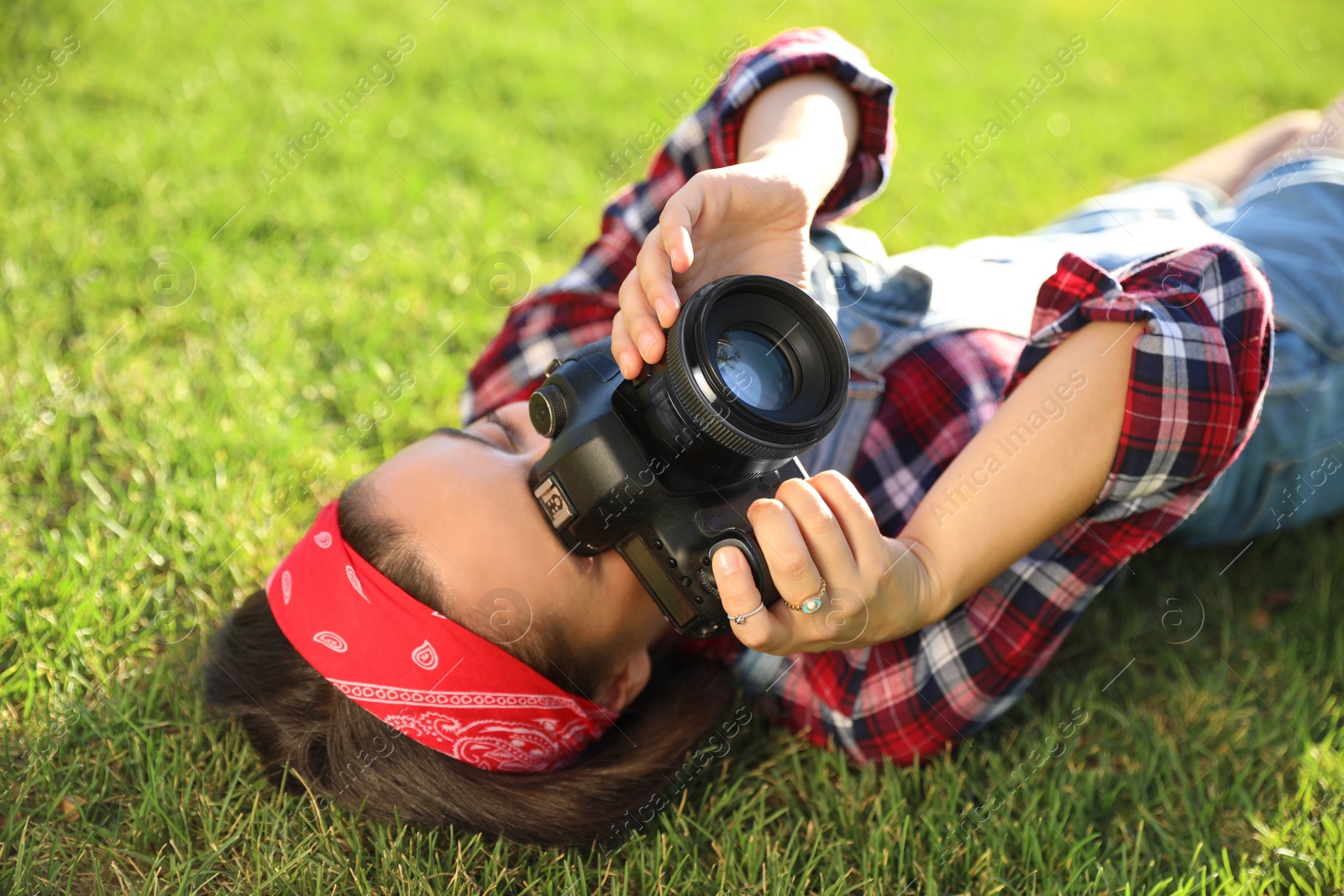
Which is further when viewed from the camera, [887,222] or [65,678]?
[887,222]

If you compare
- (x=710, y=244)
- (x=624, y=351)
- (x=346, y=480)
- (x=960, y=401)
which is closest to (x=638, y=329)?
(x=624, y=351)

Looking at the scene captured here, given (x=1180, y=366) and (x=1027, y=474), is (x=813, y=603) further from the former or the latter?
(x=1180, y=366)

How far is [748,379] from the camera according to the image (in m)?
1.47

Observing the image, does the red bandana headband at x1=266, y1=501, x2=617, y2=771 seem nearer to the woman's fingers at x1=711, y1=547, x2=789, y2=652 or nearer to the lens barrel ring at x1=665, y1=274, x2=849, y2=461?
the woman's fingers at x1=711, y1=547, x2=789, y2=652

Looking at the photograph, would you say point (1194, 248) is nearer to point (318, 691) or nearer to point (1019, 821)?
point (1019, 821)

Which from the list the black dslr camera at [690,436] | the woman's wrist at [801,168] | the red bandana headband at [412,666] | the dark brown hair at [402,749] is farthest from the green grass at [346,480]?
the woman's wrist at [801,168]

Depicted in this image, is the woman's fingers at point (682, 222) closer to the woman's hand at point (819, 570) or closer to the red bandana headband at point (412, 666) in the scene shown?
the woman's hand at point (819, 570)

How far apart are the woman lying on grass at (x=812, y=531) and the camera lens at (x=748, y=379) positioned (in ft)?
0.28

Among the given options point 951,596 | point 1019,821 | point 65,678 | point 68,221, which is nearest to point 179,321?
point 68,221

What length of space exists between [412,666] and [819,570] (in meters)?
0.69

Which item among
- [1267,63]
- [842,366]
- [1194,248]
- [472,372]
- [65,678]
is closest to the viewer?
[842,366]

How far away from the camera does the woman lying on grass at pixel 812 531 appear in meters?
1.54

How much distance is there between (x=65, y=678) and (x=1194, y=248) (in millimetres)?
2157

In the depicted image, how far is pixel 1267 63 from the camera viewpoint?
578 cm
